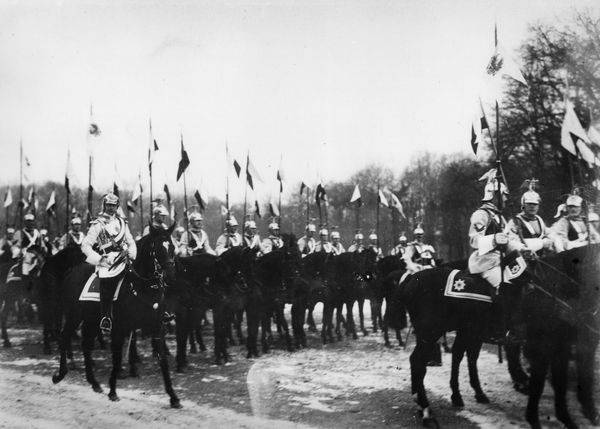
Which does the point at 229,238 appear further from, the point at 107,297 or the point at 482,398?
the point at 482,398

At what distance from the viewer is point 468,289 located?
7.41 m

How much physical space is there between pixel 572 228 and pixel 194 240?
29.1 ft

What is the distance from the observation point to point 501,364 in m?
9.97

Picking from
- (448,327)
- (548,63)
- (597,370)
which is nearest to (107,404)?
(448,327)

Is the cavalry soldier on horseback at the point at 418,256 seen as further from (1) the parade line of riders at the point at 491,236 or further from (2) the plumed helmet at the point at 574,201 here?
(2) the plumed helmet at the point at 574,201

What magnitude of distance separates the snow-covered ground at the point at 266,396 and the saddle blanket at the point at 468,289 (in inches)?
61.8

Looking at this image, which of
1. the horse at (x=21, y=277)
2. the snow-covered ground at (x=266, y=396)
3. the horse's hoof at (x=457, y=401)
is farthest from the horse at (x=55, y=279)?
the horse's hoof at (x=457, y=401)

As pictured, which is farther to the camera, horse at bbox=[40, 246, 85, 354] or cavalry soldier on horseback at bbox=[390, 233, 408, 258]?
cavalry soldier on horseback at bbox=[390, 233, 408, 258]

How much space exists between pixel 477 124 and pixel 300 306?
6.24 m

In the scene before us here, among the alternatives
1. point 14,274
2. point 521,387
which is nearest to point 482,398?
point 521,387

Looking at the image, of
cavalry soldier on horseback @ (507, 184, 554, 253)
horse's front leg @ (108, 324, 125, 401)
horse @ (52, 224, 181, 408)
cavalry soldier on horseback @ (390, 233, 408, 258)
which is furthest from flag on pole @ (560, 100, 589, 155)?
cavalry soldier on horseback @ (390, 233, 408, 258)

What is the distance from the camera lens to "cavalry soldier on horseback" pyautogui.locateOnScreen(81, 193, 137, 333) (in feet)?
27.1

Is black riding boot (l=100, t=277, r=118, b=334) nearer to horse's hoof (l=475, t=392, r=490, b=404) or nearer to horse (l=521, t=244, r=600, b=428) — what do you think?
horse's hoof (l=475, t=392, r=490, b=404)

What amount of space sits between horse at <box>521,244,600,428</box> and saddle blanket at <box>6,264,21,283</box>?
1224cm
